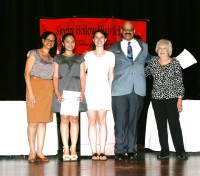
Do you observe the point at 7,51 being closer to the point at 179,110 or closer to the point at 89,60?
the point at 89,60

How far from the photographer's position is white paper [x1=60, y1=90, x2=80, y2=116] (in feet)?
17.0

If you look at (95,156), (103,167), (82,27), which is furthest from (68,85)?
(82,27)

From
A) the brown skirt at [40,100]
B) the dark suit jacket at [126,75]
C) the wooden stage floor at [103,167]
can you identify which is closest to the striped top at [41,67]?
the brown skirt at [40,100]

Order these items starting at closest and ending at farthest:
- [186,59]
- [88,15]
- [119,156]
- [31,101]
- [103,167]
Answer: [103,167] < [31,101] < [119,156] < [186,59] < [88,15]

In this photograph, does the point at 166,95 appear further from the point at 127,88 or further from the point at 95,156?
the point at 95,156

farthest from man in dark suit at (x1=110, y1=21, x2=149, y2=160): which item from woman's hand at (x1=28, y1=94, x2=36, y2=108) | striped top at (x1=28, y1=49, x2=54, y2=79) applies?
woman's hand at (x1=28, y1=94, x2=36, y2=108)

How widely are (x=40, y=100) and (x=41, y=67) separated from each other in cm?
35

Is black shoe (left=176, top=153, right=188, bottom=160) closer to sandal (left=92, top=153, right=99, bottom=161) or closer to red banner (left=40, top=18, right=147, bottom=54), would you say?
sandal (left=92, top=153, right=99, bottom=161)

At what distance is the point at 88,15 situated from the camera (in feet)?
24.2

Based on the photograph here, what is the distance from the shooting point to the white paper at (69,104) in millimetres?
5188

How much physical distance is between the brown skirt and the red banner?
1.95 meters

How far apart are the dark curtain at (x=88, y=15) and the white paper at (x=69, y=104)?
7.25ft

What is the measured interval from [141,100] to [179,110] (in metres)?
0.44

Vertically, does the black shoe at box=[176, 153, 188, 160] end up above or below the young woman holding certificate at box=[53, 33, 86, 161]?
below
